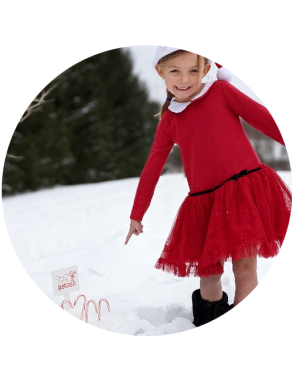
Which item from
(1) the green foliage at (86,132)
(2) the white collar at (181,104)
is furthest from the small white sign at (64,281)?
(2) the white collar at (181,104)

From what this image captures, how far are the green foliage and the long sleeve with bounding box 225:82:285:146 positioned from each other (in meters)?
0.28

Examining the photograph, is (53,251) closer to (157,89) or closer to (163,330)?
(163,330)

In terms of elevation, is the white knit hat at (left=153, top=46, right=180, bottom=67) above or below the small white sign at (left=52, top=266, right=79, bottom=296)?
above

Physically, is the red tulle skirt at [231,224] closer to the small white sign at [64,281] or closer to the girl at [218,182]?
the girl at [218,182]

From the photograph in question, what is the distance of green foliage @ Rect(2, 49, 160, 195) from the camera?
1.21 meters

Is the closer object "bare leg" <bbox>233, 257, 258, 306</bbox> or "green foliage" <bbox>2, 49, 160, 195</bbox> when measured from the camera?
"bare leg" <bbox>233, 257, 258, 306</bbox>

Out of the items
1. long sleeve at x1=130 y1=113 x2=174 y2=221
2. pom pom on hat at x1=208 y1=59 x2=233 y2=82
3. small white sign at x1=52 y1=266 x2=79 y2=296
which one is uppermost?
pom pom on hat at x1=208 y1=59 x2=233 y2=82

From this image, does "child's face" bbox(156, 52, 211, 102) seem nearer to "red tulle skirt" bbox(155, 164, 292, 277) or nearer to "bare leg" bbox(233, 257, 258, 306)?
"red tulle skirt" bbox(155, 164, 292, 277)

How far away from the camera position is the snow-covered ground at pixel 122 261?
99 cm

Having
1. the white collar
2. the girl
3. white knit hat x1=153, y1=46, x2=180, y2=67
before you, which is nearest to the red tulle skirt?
the girl

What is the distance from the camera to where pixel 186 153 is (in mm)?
942

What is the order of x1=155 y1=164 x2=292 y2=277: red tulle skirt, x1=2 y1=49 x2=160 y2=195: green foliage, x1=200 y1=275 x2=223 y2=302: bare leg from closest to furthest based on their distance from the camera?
x1=155 y1=164 x2=292 y2=277: red tulle skirt < x1=200 y1=275 x2=223 y2=302: bare leg < x1=2 y1=49 x2=160 y2=195: green foliage

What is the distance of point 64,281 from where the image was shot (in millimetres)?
1022

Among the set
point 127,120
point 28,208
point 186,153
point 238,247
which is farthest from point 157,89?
point 28,208
